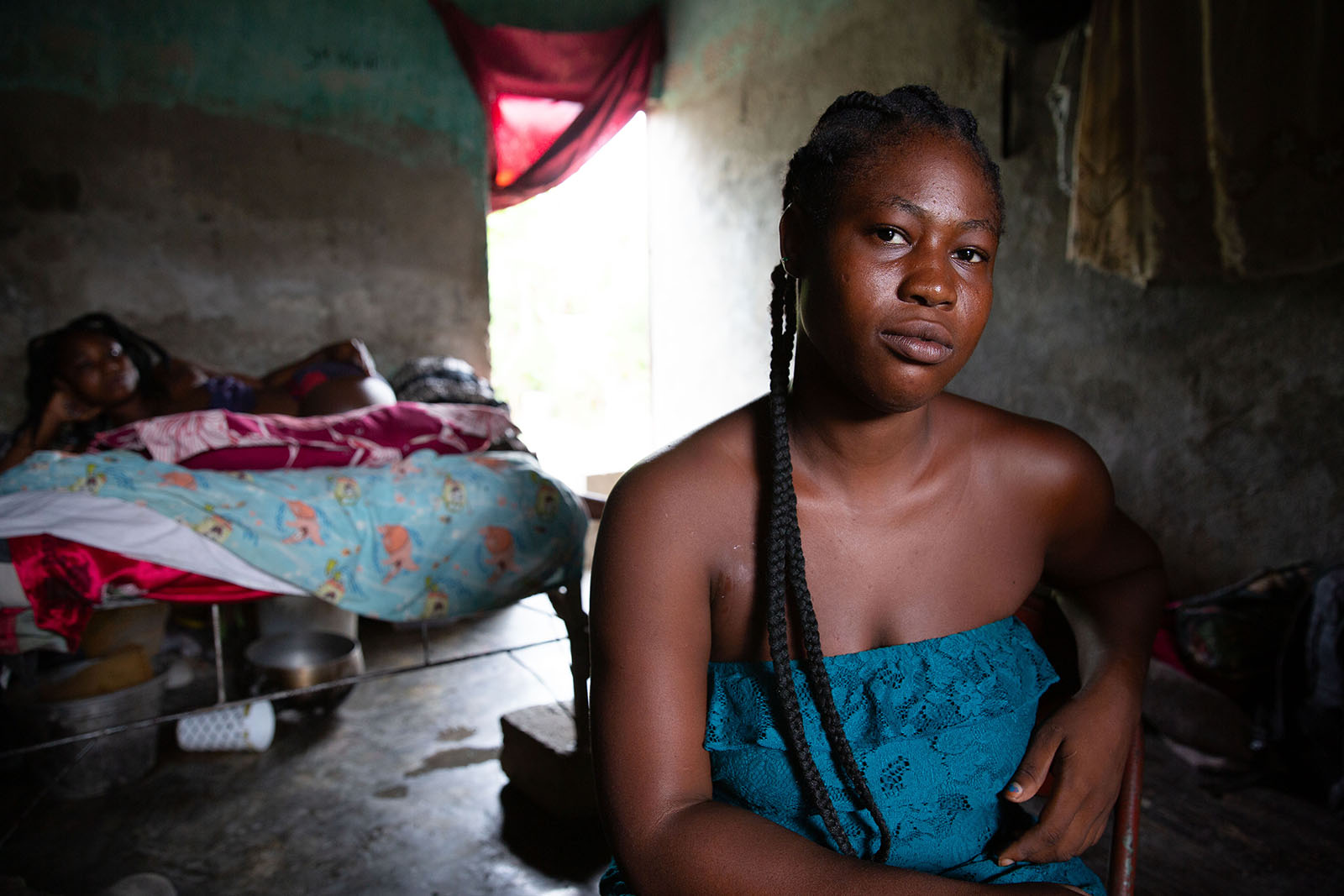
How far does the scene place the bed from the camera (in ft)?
6.54

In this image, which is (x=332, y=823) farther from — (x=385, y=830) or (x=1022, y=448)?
(x=1022, y=448)

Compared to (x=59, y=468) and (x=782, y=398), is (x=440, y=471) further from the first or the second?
(x=782, y=398)

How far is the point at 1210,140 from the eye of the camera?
98.0 inches

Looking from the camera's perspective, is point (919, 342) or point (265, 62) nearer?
point (919, 342)

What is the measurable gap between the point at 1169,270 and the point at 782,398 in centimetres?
238

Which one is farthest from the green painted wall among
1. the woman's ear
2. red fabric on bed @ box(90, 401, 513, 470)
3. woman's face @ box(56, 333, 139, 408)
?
the woman's ear

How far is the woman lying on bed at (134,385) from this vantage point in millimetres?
3463

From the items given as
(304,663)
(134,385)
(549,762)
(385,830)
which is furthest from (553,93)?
(385,830)

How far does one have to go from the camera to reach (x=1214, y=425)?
9.67 feet

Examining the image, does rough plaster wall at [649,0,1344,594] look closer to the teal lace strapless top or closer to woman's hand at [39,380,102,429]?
the teal lace strapless top

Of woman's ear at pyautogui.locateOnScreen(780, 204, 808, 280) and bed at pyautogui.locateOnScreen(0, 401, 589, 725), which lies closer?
woman's ear at pyautogui.locateOnScreen(780, 204, 808, 280)

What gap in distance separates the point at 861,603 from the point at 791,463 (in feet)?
0.57

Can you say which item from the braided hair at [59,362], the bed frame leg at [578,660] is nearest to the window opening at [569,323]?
the braided hair at [59,362]

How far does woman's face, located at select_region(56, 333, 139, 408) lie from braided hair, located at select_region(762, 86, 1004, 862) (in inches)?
145
